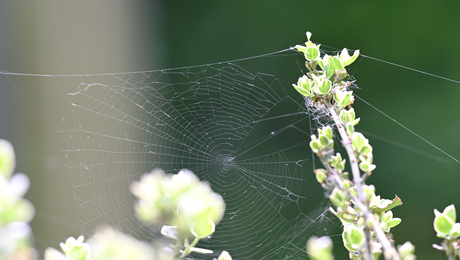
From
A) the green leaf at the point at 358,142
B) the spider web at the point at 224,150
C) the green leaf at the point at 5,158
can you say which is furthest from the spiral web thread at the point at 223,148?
the green leaf at the point at 5,158

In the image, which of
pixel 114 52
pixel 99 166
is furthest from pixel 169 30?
pixel 99 166

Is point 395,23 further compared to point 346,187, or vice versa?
point 395,23

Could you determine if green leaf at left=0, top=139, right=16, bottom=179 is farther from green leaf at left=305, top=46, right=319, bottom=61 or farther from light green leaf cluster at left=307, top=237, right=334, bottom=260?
green leaf at left=305, top=46, right=319, bottom=61

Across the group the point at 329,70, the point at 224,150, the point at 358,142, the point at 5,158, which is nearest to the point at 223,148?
the point at 224,150

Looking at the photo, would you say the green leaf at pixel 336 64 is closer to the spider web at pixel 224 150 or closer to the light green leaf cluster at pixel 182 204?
the light green leaf cluster at pixel 182 204

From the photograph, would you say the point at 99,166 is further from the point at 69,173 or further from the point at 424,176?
the point at 424,176

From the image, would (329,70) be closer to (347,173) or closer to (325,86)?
(325,86)
